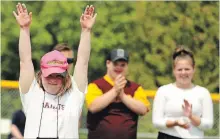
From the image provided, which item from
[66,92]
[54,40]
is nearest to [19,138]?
[66,92]

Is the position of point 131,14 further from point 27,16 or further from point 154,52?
point 27,16

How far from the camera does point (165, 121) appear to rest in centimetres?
675

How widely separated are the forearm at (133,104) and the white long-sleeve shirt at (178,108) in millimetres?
186

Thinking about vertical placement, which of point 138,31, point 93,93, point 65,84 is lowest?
point 65,84

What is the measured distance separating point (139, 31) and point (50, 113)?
11.3 meters

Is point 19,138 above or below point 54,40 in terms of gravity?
below

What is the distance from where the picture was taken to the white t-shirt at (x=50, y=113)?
4.85 m

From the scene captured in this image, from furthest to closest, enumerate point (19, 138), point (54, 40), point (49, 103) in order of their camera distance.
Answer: point (54, 40), point (19, 138), point (49, 103)

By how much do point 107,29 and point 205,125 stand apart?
Result: 9291 mm

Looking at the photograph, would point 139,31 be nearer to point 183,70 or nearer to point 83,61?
point 183,70

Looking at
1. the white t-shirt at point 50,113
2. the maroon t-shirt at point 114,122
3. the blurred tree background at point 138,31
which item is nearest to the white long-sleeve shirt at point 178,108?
the maroon t-shirt at point 114,122

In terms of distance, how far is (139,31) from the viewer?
634 inches

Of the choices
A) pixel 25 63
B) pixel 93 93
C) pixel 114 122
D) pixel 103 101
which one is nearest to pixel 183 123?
pixel 114 122

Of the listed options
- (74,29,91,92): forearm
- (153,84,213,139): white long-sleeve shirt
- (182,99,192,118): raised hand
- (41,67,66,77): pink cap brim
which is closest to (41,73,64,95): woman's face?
(41,67,66,77): pink cap brim
